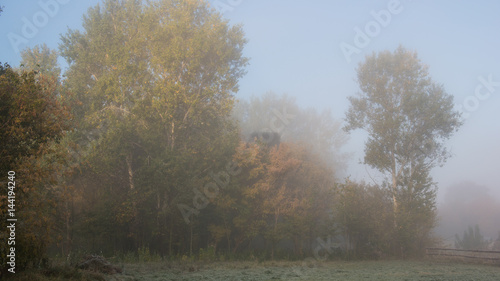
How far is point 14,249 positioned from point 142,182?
1644 centimetres

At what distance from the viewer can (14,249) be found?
9.20 m

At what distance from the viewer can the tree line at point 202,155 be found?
85.5 feet

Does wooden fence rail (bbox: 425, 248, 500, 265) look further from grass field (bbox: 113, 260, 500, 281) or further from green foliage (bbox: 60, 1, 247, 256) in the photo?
green foliage (bbox: 60, 1, 247, 256)

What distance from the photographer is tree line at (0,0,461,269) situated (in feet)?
Answer: 85.5

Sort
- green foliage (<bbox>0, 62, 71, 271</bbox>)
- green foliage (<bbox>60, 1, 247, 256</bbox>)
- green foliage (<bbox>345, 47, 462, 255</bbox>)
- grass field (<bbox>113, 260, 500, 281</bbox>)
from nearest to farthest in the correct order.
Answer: green foliage (<bbox>0, 62, 71, 271</bbox>) → grass field (<bbox>113, 260, 500, 281</bbox>) → green foliage (<bbox>60, 1, 247, 256</bbox>) → green foliage (<bbox>345, 47, 462, 255</bbox>)

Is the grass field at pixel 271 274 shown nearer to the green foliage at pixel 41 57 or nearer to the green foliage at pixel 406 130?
the green foliage at pixel 406 130

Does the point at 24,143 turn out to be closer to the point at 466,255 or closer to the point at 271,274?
the point at 271,274

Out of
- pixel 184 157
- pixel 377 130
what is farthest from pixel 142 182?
pixel 377 130

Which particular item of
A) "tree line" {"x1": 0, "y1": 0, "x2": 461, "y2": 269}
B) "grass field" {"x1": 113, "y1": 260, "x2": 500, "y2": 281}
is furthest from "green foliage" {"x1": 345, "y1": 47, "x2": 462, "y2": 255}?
"grass field" {"x1": 113, "y1": 260, "x2": 500, "y2": 281}

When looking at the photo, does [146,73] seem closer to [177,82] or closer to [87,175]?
[177,82]

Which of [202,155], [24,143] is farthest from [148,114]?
[24,143]

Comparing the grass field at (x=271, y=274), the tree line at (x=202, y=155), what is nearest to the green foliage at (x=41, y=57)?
the tree line at (x=202, y=155)

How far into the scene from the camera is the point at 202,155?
28719 mm

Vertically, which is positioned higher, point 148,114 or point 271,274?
point 148,114
